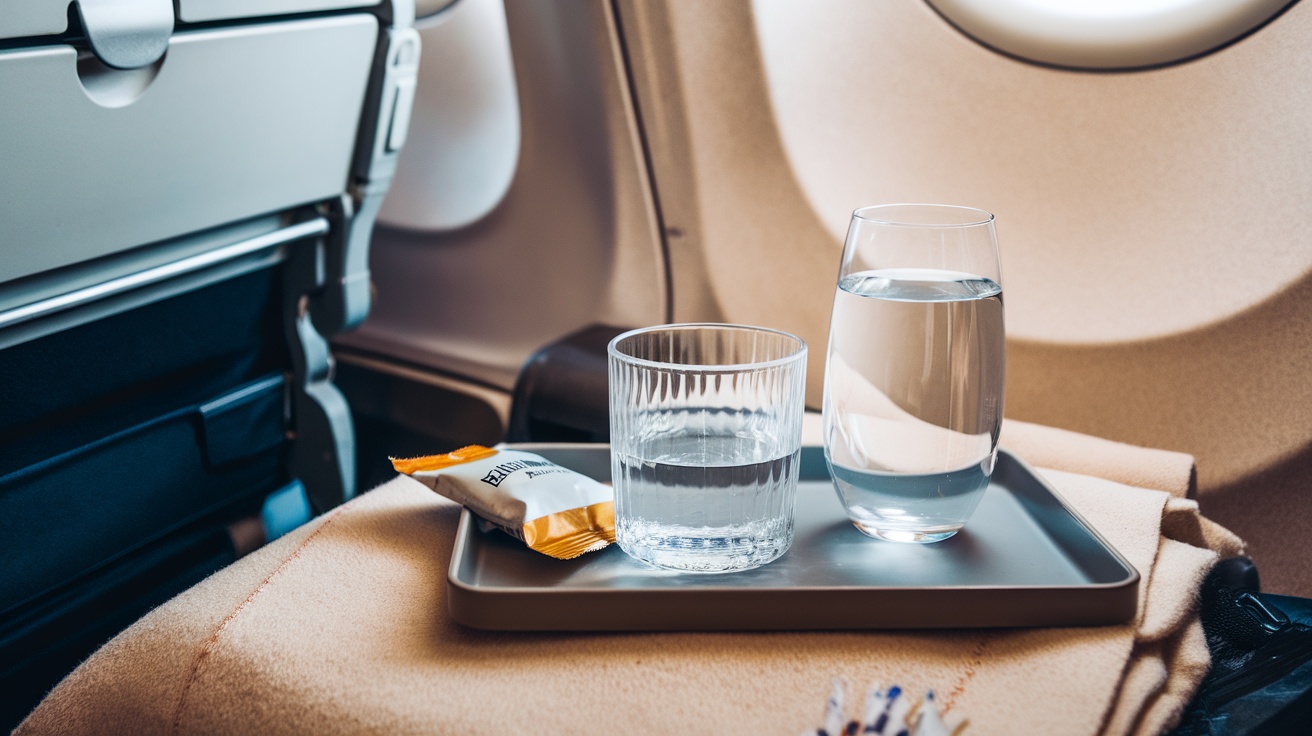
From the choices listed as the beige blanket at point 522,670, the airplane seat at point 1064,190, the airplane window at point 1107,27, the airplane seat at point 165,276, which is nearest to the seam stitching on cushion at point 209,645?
the beige blanket at point 522,670

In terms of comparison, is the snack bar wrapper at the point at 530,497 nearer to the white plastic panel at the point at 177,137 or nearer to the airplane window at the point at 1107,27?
the white plastic panel at the point at 177,137

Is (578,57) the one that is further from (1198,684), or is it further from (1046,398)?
(1198,684)

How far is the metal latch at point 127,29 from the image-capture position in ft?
1.90

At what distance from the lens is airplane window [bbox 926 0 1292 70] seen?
2.58 ft

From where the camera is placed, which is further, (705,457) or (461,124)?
(461,124)

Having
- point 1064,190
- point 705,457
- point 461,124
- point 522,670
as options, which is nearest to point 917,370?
point 705,457

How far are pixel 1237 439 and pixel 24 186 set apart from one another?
3.06 ft

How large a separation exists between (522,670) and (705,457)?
0.14 meters

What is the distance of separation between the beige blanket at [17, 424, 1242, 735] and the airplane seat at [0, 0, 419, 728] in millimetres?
233

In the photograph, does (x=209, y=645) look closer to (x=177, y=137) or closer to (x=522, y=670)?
(x=522, y=670)

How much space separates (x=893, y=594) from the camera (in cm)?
47

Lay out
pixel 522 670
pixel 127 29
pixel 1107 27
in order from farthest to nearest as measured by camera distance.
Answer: pixel 1107 27 < pixel 127 29 < pixel 522 670

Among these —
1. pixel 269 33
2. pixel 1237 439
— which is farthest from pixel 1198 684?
pixel 269 33

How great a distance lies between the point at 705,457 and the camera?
50 centimetres
